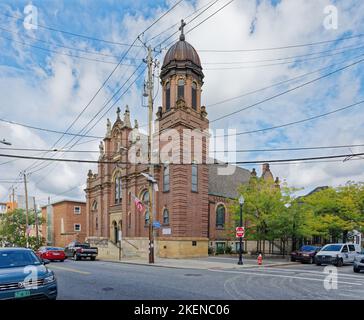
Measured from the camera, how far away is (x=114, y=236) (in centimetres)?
4066

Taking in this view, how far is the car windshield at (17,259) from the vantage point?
8.37 metres

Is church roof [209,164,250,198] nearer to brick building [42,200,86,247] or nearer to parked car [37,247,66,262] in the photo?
parked car [37,247,66,262]

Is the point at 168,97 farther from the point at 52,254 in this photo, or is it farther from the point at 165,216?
the point at 52,254

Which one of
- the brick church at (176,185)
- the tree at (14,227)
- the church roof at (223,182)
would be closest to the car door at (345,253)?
the brick church at (176,185)

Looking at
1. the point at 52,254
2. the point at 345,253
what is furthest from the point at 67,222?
the point at 345,253

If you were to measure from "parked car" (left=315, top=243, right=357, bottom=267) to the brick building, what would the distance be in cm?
3950

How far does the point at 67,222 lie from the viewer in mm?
53469

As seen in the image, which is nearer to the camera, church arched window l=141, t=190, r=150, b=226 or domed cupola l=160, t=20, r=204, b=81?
domed cupola l=160, t=20, r=204, b=81

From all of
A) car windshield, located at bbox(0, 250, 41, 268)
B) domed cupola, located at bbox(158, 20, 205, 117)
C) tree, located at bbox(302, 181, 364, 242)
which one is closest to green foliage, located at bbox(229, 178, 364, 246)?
tree, located at bbox(302, 181, 364, 242)

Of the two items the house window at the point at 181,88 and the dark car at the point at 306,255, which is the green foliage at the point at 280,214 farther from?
the house window at the point at 181,88

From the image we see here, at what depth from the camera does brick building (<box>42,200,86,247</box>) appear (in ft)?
173
